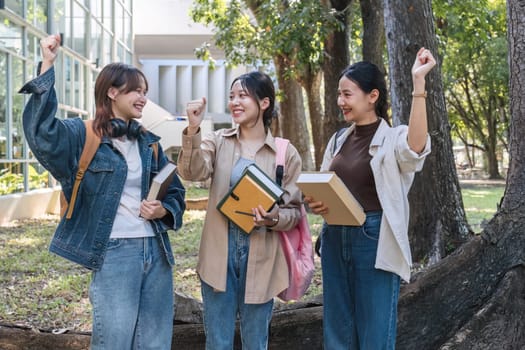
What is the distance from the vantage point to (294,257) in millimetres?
3707

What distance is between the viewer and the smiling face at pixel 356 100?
11.7ft

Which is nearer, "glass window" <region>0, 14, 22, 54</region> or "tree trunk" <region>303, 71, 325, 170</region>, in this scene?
"glass window" <region>0, 14, 22, 54</region>

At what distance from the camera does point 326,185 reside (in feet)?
10.8

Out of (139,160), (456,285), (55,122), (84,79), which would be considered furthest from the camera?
(84,79)

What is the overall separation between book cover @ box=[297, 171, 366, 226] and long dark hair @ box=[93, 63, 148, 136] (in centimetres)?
95

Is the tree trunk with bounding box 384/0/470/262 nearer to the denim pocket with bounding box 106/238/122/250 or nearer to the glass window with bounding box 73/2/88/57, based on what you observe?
the denim pocket with bounding box 106/238/122/250

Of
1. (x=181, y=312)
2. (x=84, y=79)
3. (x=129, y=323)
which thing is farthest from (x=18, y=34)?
(x=129, y=323)

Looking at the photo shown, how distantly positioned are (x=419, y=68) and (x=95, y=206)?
1.65 metres

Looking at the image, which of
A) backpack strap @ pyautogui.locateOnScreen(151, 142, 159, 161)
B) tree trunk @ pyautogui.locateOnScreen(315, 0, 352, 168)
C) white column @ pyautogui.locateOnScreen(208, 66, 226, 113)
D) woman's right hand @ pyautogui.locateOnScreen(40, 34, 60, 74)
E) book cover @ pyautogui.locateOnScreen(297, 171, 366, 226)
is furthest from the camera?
white column @ pyautogui.locateOnScreen(208, 66, 226, 113)

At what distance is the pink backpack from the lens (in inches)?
146

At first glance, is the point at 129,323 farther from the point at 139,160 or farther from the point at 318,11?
the point at 318,11

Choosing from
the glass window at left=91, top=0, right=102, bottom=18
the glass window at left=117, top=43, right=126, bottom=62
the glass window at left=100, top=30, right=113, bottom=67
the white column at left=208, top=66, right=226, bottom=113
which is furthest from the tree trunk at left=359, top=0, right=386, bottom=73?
the white column at left=208, top=66, right=226, bottom=113

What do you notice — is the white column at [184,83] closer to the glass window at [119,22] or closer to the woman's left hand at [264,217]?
the glass window at [119,22]

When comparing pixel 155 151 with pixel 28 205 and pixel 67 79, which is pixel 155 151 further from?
pixel 67 79
